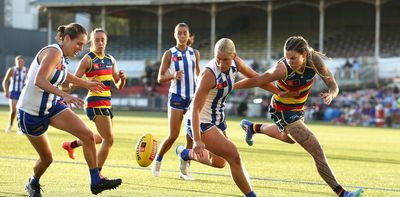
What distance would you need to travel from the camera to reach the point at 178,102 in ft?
45.2

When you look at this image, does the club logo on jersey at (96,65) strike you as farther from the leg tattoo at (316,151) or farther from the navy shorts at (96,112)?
the leg tattoo at (316,151)

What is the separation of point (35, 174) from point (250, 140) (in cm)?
415

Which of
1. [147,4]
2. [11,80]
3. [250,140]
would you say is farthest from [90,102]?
[147,4]

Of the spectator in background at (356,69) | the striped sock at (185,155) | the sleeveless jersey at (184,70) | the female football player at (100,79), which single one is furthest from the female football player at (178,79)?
the spectator in background at (356,69)

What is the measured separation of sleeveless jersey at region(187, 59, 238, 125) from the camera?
31.4ft

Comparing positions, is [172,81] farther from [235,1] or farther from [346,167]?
[235,1]

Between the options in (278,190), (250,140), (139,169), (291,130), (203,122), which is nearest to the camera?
(203,122)

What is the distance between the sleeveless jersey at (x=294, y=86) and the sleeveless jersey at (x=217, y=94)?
0.98 meters

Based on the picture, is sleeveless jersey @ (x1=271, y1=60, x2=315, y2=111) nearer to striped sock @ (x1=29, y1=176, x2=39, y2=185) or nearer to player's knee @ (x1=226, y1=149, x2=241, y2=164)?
player's knee @ (x1=226, y1=149, x2=241, y2=164)

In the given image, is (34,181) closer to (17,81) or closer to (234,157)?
(234,157)

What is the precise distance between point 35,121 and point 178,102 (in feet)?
12.9

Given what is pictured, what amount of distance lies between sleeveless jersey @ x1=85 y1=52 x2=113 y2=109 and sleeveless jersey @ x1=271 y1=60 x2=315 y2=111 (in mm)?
2743

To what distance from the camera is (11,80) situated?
81.1 ft

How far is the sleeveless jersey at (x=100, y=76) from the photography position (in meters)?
12.6
